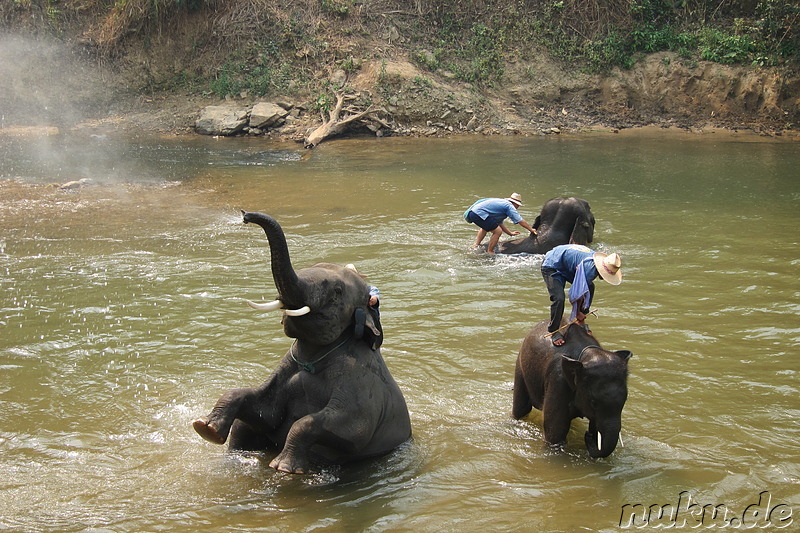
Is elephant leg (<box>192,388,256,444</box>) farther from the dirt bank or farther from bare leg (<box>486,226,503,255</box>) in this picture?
the dirt bank

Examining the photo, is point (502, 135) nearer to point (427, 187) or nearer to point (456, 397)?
point (427, 187)

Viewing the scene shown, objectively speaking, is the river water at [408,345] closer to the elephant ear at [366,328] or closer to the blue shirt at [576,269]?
the elephant ear at [366,328]

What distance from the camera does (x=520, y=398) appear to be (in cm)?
711

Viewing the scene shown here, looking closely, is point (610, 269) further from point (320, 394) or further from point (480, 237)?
point (480, 237)

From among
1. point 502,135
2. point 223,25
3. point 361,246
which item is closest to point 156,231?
point 361,246

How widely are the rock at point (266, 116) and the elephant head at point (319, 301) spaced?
19659 millimetres

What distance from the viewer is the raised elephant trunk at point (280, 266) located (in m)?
5.09

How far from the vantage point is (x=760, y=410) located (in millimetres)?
7352

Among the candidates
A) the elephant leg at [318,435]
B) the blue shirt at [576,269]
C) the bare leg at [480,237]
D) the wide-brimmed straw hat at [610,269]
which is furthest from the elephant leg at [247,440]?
the bare leg at [480,237]

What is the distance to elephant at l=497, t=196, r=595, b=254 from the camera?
12.4m

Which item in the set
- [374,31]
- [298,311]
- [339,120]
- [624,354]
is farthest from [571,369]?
[374,31]

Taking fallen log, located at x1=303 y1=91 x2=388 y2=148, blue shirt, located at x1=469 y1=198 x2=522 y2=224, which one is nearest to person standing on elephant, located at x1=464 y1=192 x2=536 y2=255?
blue shirt, located at x1=469 y1=198 x2=522 y2=224

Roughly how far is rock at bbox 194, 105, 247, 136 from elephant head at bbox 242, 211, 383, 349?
19812mm

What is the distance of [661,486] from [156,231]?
994 centimetres
